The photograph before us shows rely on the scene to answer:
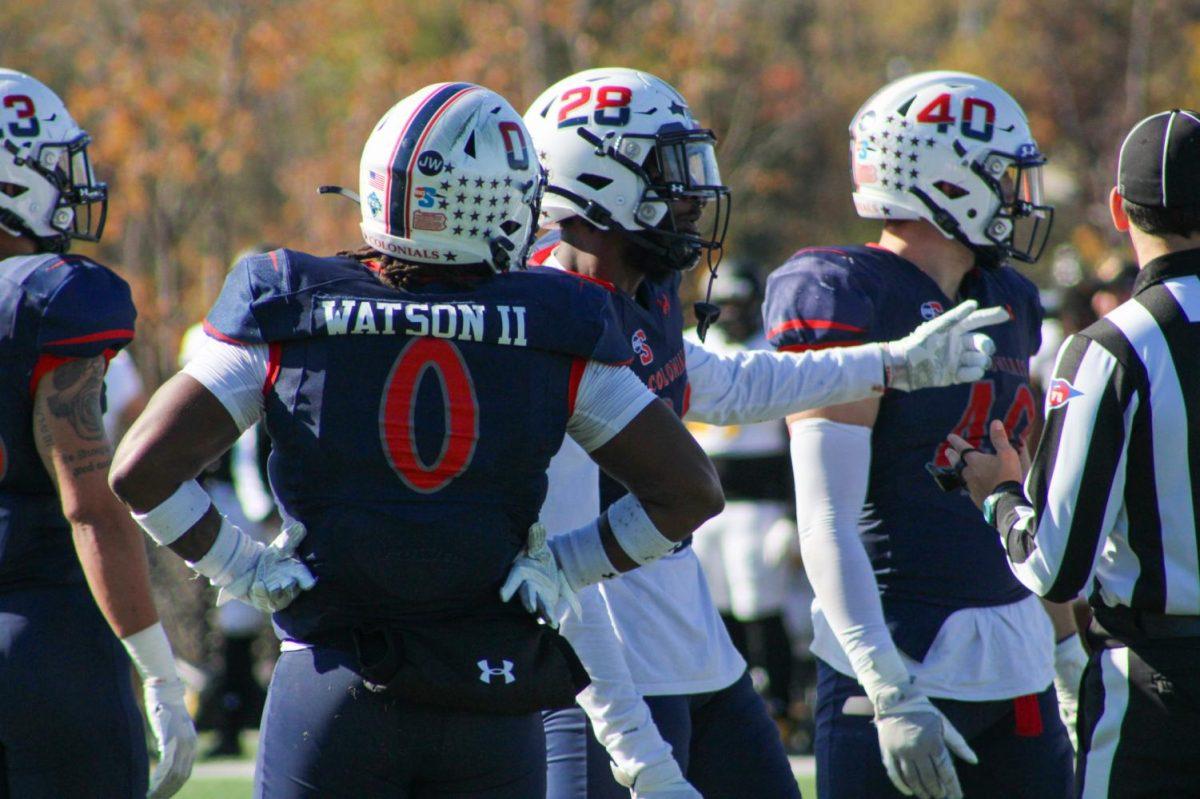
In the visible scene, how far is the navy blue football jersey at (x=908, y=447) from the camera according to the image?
11.8ft

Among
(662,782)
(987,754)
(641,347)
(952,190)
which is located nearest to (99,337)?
(641,347)

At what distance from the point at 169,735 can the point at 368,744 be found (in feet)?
3.41

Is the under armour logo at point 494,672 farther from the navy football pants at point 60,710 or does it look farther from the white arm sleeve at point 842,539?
the white arm sleeve at point 842,539

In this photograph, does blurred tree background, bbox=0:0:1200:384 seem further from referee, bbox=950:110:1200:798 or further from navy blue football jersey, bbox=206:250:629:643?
referee, bbox=950:110:1200:798

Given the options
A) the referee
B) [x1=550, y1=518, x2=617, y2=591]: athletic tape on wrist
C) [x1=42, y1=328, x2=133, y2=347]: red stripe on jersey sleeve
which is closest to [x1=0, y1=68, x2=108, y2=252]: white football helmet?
[x1=42, y1=328, x2=133, y2=347]: red stripe on jersey sleeve

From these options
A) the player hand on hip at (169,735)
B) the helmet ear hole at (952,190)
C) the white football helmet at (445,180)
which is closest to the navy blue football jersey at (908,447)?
the helmet ear hole at (952,190)

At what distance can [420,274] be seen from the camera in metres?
2.61

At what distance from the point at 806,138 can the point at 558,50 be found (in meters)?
8.56

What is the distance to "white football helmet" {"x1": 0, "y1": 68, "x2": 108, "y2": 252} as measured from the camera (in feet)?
11.7

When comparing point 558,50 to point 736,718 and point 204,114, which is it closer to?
point 204,114

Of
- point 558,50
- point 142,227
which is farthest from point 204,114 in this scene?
point 558,50

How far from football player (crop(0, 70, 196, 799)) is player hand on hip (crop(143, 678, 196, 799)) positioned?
0.07 ft

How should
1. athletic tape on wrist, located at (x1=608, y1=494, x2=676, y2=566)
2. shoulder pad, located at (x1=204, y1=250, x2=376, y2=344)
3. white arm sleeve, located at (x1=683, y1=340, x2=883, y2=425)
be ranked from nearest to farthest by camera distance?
Answer: shoulder pad, located at (x1=204, y1=250, x2=376, y2=344), athletic tape on wrist, located at (x1=608, y1=494, x2=676, y2=566), white arm sleeve, located at (x1=683, y1=340, x2=883, y2=425)

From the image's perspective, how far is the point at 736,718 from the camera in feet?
11.5
